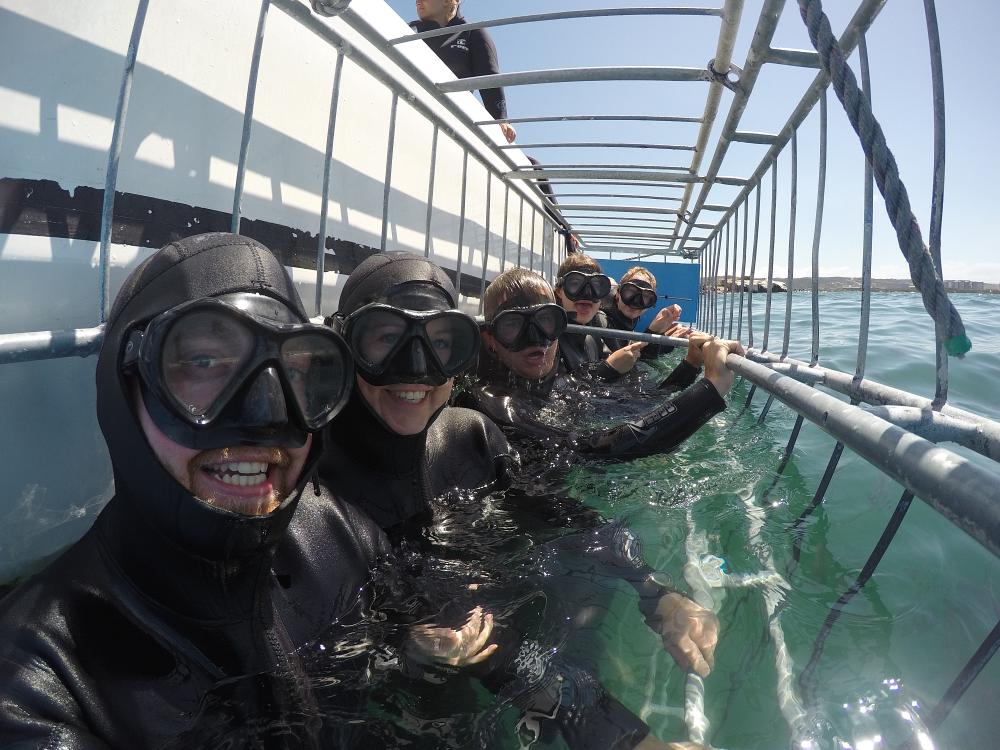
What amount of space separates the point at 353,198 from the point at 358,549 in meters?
1.75

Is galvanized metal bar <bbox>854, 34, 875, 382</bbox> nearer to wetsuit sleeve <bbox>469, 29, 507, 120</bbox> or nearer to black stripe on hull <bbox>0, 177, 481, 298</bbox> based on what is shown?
black stripe on hull <bbox>0, 177, 481, 298</bbox>

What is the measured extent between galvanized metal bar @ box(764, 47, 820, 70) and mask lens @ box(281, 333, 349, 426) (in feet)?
6.32

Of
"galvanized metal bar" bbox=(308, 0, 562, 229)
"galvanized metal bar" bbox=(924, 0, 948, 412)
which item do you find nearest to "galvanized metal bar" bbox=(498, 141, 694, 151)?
"galvanized metal bar" bbox=(308, 0, 562, 229)

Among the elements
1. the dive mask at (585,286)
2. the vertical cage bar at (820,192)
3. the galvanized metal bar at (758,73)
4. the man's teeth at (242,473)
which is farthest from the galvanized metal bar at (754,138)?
the man's teeth at (242,473)

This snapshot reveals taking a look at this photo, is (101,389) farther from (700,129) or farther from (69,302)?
(700,129)

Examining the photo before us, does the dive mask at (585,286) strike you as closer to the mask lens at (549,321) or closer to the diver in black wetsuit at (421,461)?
the mask lens at (549,321)

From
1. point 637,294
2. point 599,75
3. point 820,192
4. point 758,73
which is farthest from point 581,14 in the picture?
point 637,294

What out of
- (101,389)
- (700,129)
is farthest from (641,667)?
(700,129)

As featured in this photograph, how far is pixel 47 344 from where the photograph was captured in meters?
1.20

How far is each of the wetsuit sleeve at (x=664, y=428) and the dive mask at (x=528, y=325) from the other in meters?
0.60

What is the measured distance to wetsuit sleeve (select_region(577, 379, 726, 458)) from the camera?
8.79 ft

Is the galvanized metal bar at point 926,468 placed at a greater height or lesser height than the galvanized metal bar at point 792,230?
lesser

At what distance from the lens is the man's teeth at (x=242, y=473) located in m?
1.10

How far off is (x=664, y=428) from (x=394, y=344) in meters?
1.53
